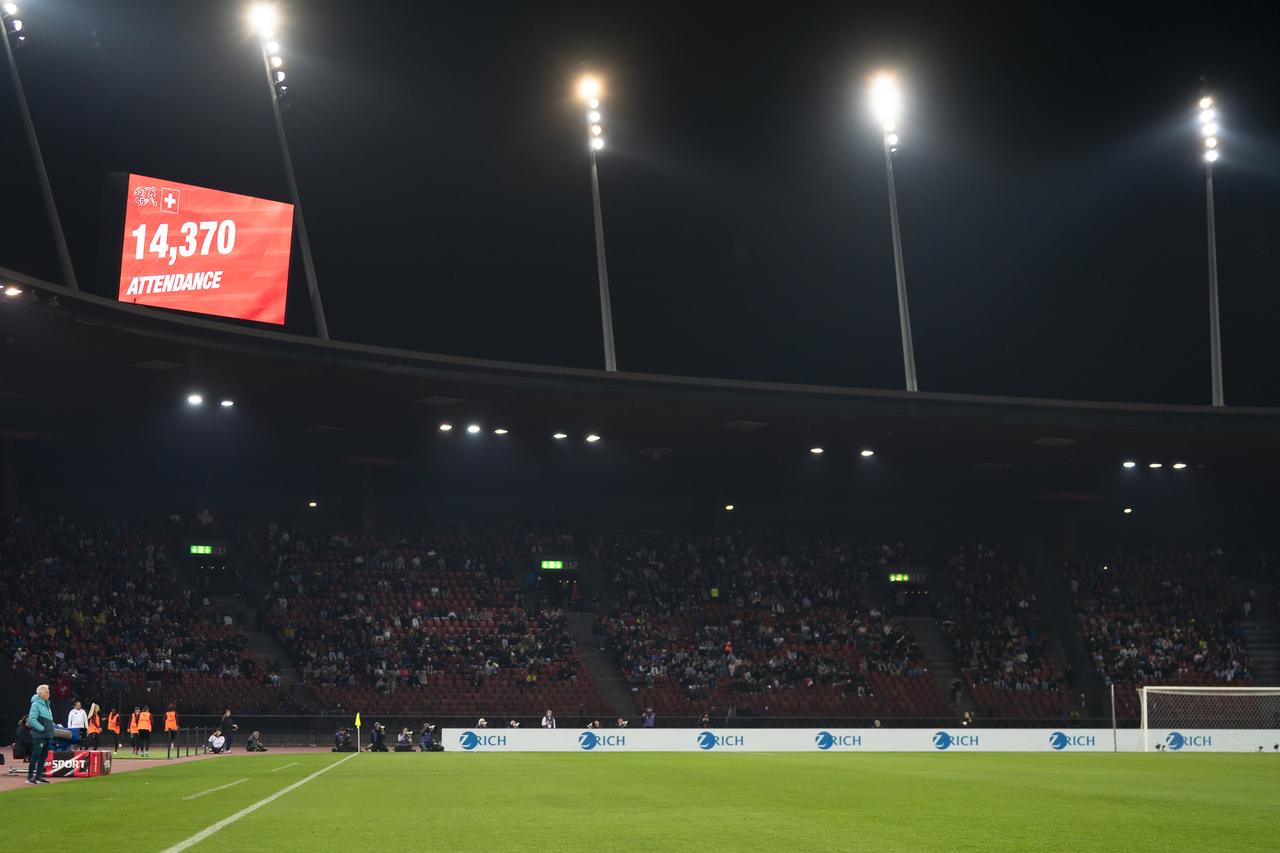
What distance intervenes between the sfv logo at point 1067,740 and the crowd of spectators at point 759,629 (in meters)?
5.21

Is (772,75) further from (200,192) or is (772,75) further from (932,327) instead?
(200,192)

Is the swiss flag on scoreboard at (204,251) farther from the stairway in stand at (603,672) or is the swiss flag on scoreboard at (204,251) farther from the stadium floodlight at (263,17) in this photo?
the stairway in stand at (603,672)

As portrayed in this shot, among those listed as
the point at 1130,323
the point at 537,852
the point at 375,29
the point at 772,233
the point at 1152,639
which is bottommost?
the point at 1152,639

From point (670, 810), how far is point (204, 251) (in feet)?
77.8

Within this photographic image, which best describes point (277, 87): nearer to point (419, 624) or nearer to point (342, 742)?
point (419, 624)

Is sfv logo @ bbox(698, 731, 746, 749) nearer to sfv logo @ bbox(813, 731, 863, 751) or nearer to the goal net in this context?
sfv logo @ bbox(813, 731, 863, 751)

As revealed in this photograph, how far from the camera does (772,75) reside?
40344 mm

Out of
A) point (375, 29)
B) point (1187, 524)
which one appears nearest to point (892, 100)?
point (375, 29)

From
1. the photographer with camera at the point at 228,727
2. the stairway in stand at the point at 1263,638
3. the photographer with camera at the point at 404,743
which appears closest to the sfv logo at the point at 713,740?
the photographer with camera at the point at 404,743

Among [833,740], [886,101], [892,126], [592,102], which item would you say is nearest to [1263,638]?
[833,740]

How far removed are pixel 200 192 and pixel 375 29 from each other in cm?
898

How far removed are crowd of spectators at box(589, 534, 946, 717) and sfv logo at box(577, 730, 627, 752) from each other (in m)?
4.37

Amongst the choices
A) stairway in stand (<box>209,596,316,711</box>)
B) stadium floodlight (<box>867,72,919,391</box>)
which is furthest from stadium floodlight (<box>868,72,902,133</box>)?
stairway in stand (<box>209,596,316,711</box>)

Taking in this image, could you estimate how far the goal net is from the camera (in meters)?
37.6
